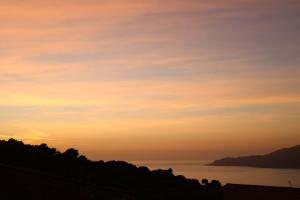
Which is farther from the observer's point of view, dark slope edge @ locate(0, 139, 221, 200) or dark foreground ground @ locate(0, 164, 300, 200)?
dark slope edge @ locate(0, 139, 221, 200)

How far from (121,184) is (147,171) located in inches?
187

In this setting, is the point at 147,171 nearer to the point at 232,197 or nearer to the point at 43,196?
the point at 232,197

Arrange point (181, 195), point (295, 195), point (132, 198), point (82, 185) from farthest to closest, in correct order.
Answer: point (295, 195), point (181, 195), point (132, 198), point (82, 185)

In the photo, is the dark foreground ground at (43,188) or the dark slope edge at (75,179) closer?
the dark foreground ground at (43,188)

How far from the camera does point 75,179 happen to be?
19281mm

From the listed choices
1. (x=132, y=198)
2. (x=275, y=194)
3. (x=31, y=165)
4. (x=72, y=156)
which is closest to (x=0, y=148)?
(x=31, y=165)

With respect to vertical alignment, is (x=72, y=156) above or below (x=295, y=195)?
above

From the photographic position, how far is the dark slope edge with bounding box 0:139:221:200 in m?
16.1

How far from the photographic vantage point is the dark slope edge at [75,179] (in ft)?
52.9

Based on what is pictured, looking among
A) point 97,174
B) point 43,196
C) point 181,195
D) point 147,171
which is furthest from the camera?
point 147,171

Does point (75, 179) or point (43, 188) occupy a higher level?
point (75, 179)

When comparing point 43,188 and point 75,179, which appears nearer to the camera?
point 43,188

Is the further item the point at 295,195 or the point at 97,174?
the point at 97,174

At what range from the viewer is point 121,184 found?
2684cm
